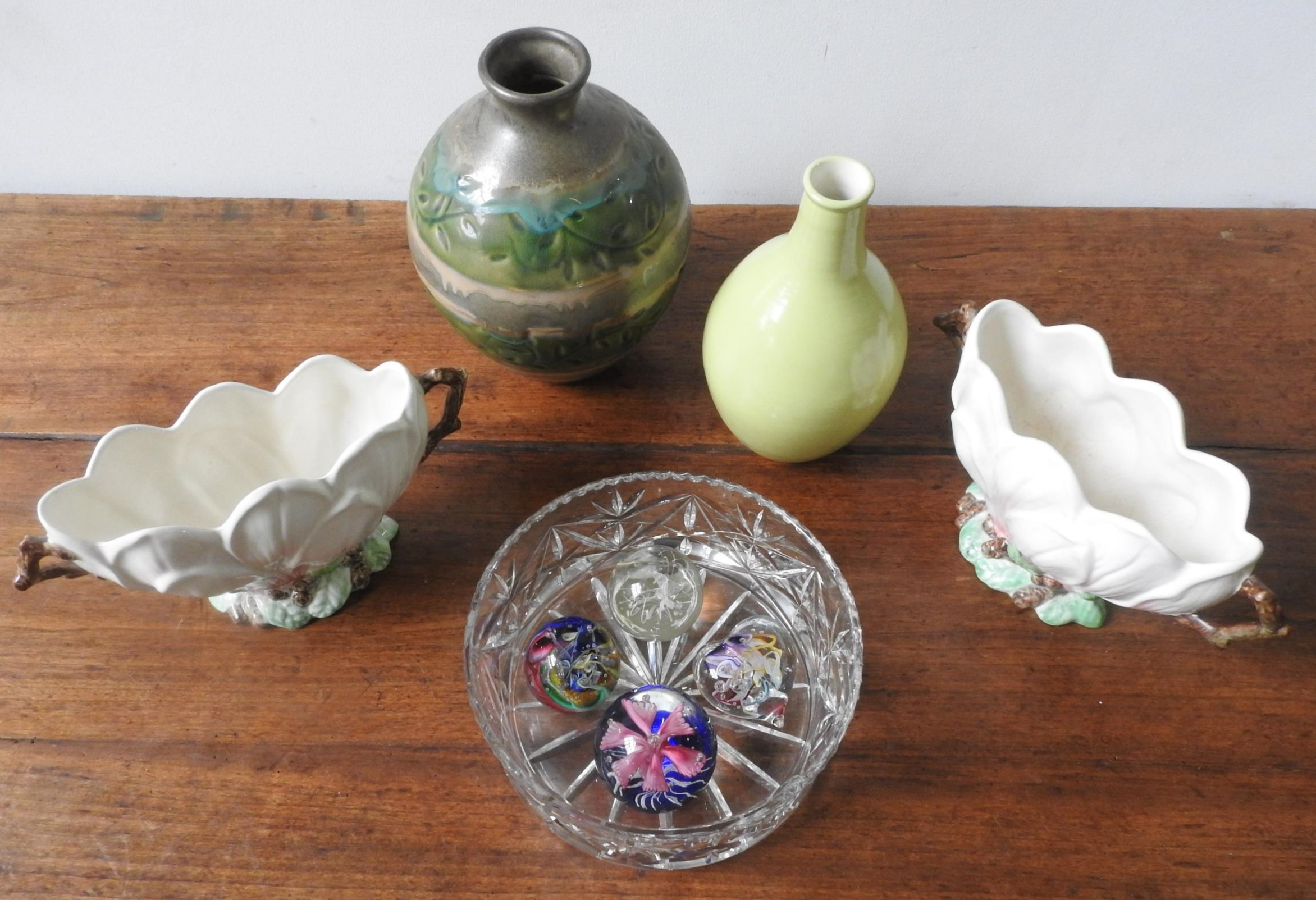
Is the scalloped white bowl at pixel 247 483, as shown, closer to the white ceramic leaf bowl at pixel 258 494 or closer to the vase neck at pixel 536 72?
the white ceramic leaf bowl at pixel 258 494

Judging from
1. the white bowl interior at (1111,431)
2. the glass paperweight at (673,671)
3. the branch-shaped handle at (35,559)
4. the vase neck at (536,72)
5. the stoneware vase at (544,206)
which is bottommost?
the glass paperweight at (673,671)

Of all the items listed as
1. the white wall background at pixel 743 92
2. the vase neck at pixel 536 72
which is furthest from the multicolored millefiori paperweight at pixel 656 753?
the white wall background at pixel 743 92

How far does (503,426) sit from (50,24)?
1.56 feet

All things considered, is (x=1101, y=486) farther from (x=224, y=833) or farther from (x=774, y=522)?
(x=224, y=833)

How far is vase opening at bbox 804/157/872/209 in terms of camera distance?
1.55 feet

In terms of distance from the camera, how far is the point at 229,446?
0.54 metres

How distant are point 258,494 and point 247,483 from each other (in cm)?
11

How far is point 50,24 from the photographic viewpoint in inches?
28.9

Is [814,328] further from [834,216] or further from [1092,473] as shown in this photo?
[1092,473]

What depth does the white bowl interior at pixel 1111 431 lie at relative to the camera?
0.50m

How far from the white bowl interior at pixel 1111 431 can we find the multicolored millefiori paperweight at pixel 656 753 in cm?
23

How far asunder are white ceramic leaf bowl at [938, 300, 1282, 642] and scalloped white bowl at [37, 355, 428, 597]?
29 cm

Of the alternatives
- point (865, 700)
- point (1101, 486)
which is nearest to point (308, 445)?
point (865, 700)

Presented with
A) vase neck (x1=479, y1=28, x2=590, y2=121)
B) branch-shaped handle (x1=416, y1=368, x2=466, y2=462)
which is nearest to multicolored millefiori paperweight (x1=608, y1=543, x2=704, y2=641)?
Answer: branch-shaped handle (x1=416, y1=368, x2=466, y2=462)
